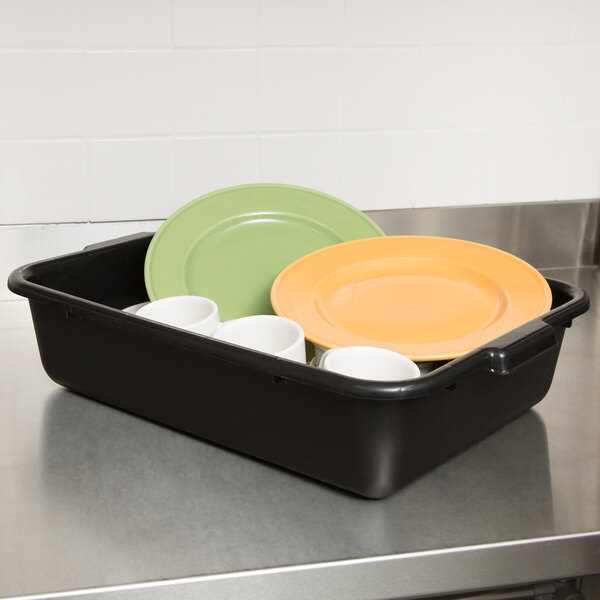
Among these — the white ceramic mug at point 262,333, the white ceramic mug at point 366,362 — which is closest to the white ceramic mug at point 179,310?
the white ceramic mug at point 262,333

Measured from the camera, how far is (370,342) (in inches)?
34.9

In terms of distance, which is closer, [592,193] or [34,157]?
[34,157]

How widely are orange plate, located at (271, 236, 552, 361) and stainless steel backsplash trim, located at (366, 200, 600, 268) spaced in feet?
0.93

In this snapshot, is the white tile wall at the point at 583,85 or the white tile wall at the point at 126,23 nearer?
the white tile wall at the point at 126,23

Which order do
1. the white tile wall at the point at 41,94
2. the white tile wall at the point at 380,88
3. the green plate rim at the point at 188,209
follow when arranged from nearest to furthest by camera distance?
the green plate rim at the point at 188,209 → the white tile wall at the point at 41,94 → the white tile wall at the point at 380,88

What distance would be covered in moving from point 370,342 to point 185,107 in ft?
1.88

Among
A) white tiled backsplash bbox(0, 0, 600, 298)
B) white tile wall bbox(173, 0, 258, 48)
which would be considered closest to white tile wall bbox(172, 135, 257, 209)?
white tiled backsplash bbox(0, 0, 600, 298)

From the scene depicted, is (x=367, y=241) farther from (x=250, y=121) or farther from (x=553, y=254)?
(x=553, y=254)

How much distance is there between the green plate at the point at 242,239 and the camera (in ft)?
3.68

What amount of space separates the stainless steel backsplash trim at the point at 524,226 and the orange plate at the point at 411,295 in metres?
0.28

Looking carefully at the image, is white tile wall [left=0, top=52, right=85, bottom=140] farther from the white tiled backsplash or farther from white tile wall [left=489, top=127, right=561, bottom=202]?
white tile wall [left=489, top=127, right=561, bottom=202]

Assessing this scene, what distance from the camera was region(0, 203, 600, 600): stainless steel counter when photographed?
684 millimetres

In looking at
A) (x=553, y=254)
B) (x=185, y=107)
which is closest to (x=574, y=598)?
(x=553, y=254)

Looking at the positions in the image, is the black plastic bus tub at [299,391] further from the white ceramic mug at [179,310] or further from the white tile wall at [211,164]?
the white tile wall at [211,164]
